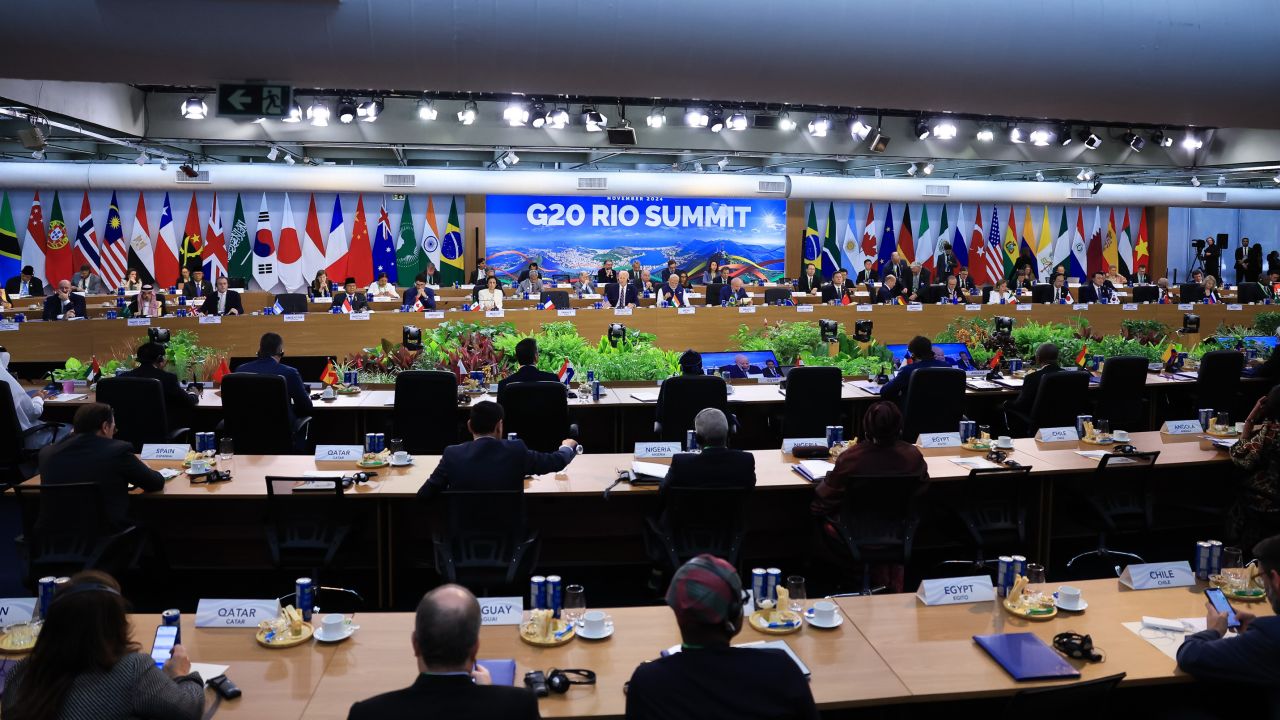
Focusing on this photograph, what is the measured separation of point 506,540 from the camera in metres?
4.05

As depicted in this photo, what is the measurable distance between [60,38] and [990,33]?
17.2 ft

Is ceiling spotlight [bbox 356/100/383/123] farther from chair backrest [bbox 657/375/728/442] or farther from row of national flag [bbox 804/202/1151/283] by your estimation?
row of national flag [bbox 804/202/1151/283]

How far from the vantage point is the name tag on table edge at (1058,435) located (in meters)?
5.68

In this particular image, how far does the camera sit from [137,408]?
6078 millimetres

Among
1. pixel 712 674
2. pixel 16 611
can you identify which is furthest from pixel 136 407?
pixel 712 674

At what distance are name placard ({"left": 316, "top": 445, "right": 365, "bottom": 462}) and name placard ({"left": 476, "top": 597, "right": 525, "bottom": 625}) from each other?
2258mm

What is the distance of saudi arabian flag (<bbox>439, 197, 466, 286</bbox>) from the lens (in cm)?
1742

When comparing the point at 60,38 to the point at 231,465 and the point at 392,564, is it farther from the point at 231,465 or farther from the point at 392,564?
the point at 392,564

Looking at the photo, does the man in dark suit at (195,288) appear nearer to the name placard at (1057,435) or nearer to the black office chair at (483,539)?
the black office chair at (483,539)

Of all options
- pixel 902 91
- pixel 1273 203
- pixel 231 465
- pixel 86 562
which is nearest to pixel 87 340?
pixel 231 465

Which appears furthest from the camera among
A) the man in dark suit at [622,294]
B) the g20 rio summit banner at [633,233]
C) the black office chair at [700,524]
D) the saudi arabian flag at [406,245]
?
the g20 rio summit banner at [633,233]

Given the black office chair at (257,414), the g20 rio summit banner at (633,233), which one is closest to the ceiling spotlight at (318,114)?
the g20 rio summit banner at (633,233)

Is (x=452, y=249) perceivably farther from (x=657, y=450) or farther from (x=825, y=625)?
(x=825, y=625)

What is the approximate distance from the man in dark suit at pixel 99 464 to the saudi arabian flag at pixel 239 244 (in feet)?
44.5
